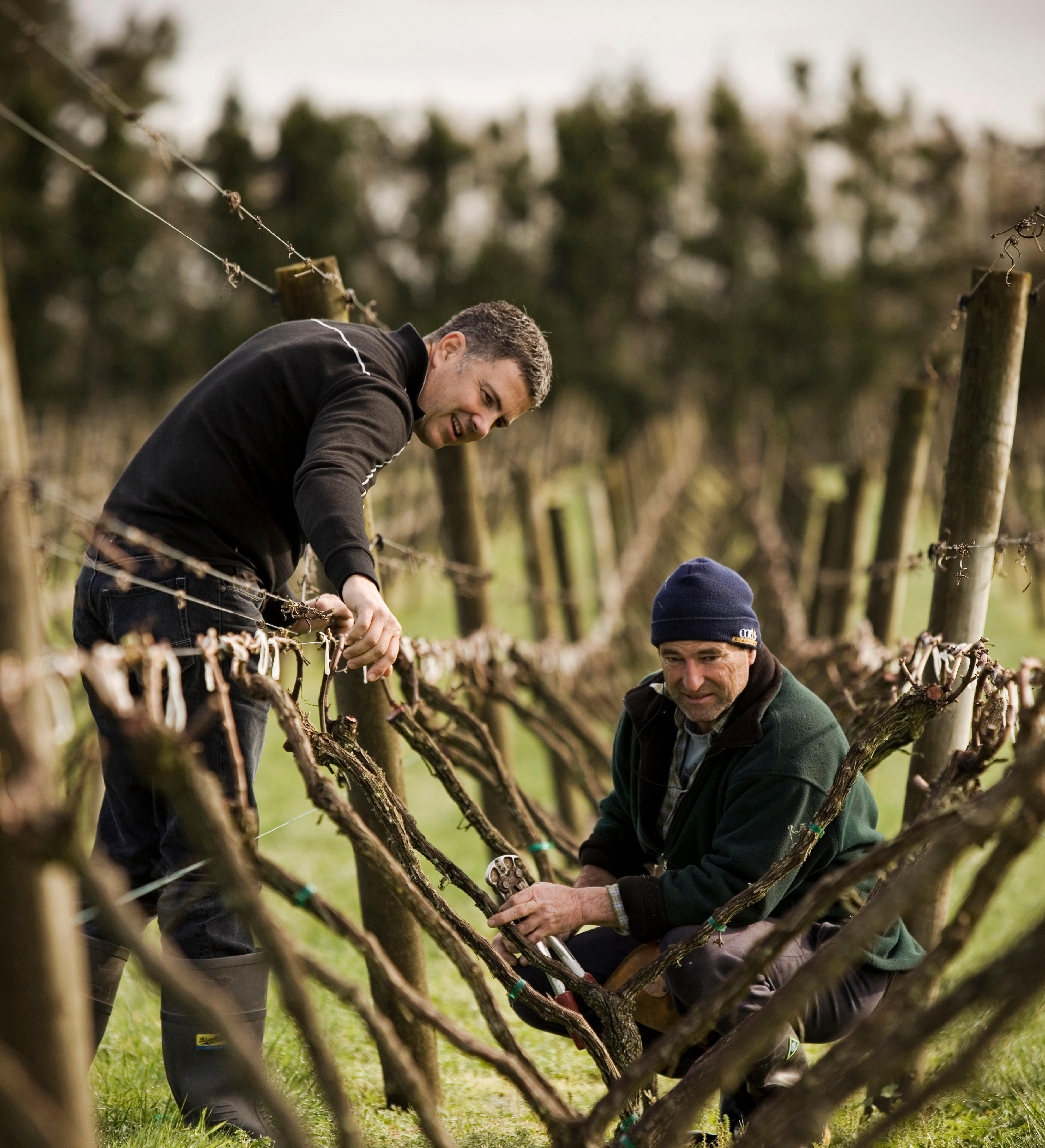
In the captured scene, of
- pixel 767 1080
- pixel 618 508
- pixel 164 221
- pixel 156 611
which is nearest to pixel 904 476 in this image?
Answer: pixel 767 1080

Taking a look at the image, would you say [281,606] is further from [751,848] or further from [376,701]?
[751,848]

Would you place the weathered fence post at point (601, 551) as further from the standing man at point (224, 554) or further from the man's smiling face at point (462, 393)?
the standing man at point (224, 554)

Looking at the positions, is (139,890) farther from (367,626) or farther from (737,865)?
(737,865)

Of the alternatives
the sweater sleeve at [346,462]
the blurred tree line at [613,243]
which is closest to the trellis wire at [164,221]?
the sweater sleeve at [346,462]

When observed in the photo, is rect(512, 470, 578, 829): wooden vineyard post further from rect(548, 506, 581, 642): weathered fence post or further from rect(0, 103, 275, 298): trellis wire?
rect(0, 103, 275, 298): trellis wire

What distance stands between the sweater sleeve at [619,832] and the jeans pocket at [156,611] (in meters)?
1.06

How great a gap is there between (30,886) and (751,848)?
4.81 feet

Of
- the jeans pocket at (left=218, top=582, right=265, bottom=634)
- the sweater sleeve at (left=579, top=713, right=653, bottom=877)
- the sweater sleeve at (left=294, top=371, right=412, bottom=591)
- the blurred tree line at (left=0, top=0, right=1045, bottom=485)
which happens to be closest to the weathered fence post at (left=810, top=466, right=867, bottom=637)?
the sweater sleeve at (left=579, top=713, right=653, bottom=877)

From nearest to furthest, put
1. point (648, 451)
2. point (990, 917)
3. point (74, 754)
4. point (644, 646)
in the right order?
point (74, 754) < point (990, 917) < point (644, 646) < point (648, 451)

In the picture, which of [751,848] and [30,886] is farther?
[751,848]

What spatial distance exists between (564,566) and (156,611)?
5284 mm

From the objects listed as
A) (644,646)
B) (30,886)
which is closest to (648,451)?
(644,646)

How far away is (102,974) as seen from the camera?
2363 millimetres

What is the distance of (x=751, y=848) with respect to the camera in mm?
2311
